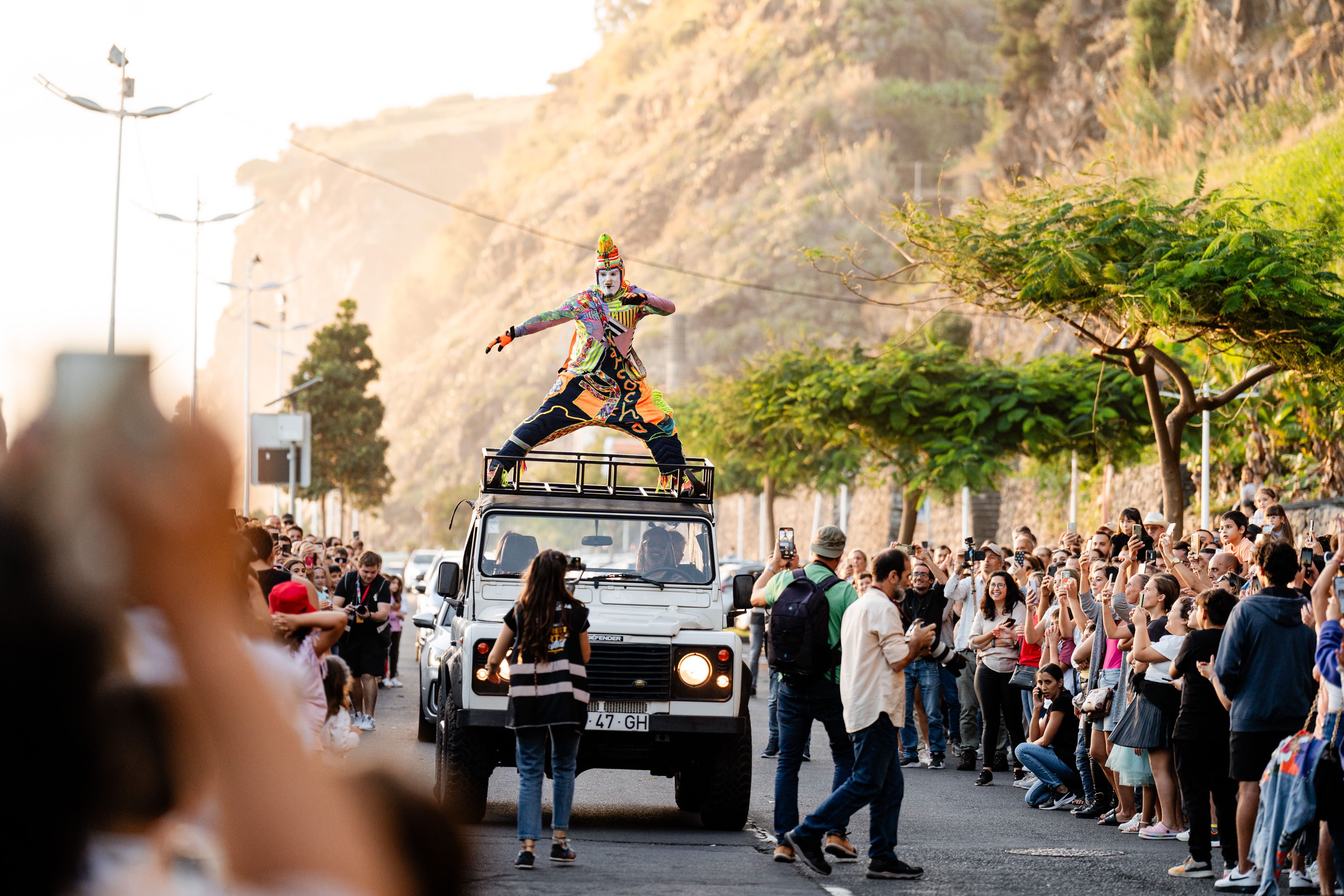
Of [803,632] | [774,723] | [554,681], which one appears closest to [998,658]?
[774,723]

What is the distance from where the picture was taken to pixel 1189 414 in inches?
704

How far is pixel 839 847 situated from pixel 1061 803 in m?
3.32

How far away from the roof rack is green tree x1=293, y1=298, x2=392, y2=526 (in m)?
45.9

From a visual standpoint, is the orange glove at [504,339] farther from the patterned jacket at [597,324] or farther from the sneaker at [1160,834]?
the sneaker at [1160,834]

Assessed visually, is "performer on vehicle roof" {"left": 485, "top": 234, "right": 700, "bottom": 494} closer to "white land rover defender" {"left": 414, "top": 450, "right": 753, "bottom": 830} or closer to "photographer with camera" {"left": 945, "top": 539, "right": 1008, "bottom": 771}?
"white land rover defender" {"left": 414, "top": 450, "right": 753, "bottom": 830}

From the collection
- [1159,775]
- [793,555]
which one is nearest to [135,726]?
[1159,775]

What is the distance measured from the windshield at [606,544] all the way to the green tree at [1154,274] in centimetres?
595

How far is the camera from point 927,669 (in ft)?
50.8

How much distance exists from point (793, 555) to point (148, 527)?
12175 millimetres

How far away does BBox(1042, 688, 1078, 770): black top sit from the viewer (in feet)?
41.7

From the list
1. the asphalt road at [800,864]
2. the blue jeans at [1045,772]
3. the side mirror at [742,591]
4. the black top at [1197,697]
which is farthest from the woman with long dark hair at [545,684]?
the blue jeans at [1045,772]

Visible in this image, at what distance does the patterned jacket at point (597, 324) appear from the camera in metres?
13.8

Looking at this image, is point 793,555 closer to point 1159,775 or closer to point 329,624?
point 1159,775

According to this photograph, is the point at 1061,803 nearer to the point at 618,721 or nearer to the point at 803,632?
the point at 803,632
